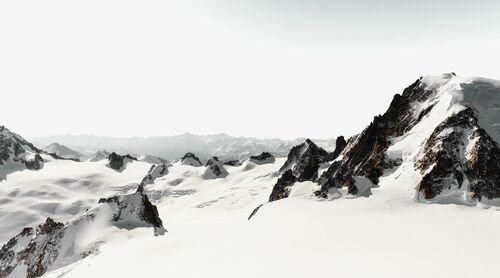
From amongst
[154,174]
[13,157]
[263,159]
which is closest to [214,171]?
[263,159]

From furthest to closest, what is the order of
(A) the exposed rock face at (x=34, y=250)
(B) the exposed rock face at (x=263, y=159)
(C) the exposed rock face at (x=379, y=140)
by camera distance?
1. (B) the exposed rock face at (x=263, y=159)
2. (A) the exposed rock face at (x=34, y=250)
3. (C) the exposed rock face at (x=379, y=140)

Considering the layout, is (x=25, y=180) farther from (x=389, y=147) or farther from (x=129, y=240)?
(x=389, y=147)

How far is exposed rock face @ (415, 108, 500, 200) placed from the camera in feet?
114

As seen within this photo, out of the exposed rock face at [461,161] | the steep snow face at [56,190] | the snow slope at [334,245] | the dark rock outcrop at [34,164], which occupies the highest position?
the exposed rock face at [461,161]

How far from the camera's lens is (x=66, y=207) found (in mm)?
132125

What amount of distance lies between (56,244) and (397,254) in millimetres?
46777

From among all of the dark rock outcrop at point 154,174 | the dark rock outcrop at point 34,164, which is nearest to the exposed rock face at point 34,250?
the dark rock outcrop at point 154,174

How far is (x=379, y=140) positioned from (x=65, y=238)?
44.2m

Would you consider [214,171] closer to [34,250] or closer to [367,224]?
[34,250]

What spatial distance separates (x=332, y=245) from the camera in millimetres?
26734

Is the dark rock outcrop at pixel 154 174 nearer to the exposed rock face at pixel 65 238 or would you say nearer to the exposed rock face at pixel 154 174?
the exposed rock face at pixel 154 174

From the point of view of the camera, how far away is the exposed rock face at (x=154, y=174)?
16612 cm

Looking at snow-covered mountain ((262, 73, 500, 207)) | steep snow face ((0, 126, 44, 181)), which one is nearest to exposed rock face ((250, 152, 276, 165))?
steep snow face ((0, 126, 44, 181))

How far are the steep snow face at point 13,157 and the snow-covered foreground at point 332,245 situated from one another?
152515 millimetres
